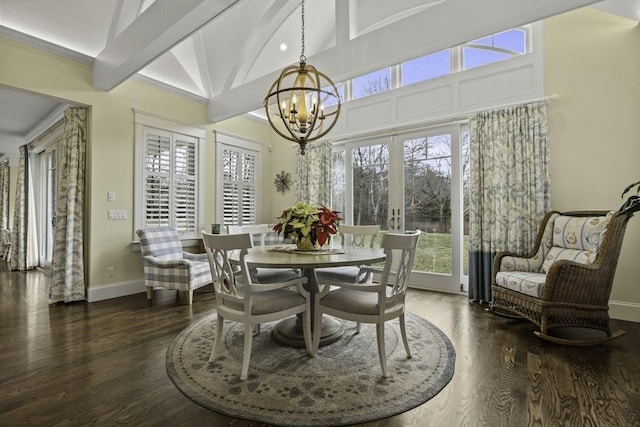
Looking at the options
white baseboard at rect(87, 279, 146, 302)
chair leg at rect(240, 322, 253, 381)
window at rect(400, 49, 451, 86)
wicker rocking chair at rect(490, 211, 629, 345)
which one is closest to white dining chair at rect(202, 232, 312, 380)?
chair leg at rect(240, 322, 253, 381)

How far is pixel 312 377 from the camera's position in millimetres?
2049

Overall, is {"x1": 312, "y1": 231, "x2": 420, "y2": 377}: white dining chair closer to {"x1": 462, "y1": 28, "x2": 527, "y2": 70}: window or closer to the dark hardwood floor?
the dark hardwood floor

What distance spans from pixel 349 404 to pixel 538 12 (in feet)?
10.3

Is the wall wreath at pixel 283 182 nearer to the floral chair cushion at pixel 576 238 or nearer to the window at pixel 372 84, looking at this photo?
the window at pixel 372 84

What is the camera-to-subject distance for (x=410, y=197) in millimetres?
4699

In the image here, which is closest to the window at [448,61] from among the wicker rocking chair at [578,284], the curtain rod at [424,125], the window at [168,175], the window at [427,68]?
the window at [427,68]

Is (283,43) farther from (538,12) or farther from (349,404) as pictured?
(349,404)

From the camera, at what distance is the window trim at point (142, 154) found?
4.28m

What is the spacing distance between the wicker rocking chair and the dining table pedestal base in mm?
1726

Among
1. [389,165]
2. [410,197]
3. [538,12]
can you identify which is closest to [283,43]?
[389,165]

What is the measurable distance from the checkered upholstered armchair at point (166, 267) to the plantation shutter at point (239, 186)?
1374mm

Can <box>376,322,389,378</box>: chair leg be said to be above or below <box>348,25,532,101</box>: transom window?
below

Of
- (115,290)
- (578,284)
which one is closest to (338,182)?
(578,284)

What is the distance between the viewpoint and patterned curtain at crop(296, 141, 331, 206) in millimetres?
5355
